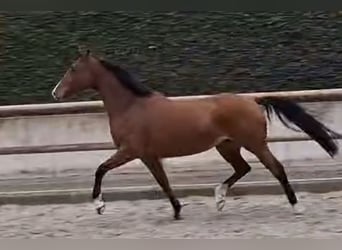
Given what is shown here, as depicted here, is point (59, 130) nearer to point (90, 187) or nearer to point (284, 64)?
point (90, 187)

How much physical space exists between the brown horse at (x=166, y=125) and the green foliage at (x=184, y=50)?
284 cm

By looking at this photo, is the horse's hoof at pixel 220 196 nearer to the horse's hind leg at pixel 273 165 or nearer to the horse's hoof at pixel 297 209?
the horse's hind leg at pixel 273 165

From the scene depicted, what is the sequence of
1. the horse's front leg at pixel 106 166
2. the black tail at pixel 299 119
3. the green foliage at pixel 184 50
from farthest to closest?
1. the green foliage at pixel 184 50
2. the black tail at pixel 299 119
3. the horse's front leg at pixel 106 166

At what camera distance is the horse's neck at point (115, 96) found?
5.45 m

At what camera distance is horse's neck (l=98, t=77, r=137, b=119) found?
545 cm

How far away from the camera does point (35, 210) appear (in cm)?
585

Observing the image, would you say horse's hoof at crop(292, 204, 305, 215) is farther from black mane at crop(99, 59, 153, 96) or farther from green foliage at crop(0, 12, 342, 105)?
green foliage at crop(0, 12, 342, 105)

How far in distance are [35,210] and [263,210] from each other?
1.76 meters

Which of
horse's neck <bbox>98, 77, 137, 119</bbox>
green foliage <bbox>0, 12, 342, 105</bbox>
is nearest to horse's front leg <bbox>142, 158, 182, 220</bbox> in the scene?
horse's neck <bbox>98, 77, 137, 119</bbox>

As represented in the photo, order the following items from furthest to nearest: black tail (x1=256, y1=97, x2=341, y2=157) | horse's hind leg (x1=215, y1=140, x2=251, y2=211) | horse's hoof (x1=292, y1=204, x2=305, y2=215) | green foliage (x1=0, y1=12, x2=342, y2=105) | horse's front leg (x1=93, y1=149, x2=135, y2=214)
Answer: green foliage (x1=0, y1=12, x2=342, y2=105)
black tail (x1=256, y1=97, x2=341, y2=157)
horse's hind leg (x1=215, y1=140, x2=251, y2=211)
horse's hoof (x1=292, y1=204, x2=305, y2=215)
horse's front leg (x1=93, y1=149, x2=135, y2=214)

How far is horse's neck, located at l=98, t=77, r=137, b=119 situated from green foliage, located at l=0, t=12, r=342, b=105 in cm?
283

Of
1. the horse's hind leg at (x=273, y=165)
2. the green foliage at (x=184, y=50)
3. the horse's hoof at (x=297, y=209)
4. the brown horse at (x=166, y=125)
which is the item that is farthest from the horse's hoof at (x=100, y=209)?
the green foliage at (x=184, y=50)

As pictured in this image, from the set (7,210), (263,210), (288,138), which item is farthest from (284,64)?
(7,210)

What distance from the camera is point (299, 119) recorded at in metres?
5.62
